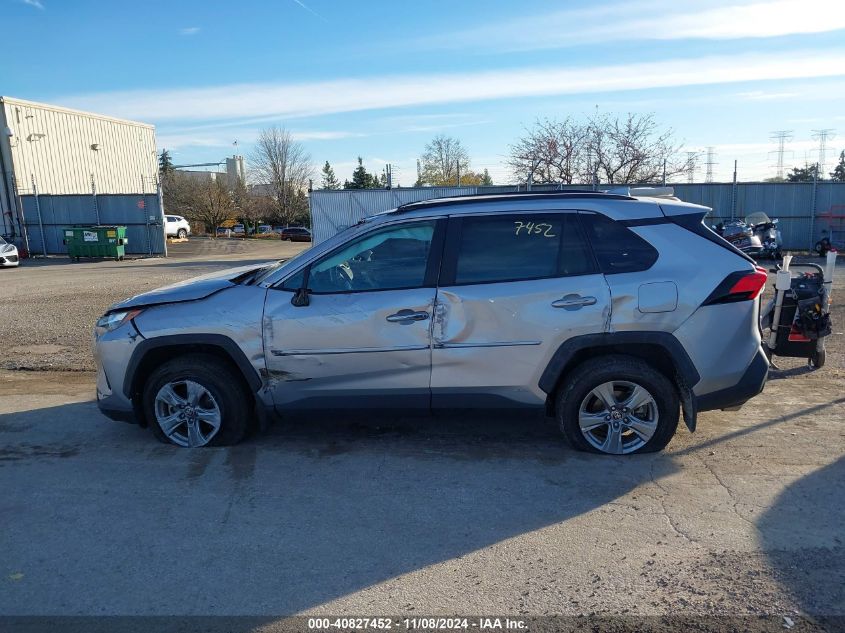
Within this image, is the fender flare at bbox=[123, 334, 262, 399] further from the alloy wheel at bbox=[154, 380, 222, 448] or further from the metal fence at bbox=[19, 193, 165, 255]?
the metal fence at bbox=[19, 193, 165, 255]

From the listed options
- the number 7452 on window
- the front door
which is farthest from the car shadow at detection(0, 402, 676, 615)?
the number 7452 on window

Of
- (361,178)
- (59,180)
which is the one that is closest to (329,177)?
(361,178)

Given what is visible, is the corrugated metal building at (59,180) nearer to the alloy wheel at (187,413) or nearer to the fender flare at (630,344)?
the alloy wheel at (187,413)

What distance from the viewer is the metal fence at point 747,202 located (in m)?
22.7

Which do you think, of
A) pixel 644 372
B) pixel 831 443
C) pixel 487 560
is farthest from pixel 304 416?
pixel 831 443

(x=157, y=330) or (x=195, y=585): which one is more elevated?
Answer: (x=157, y=330)

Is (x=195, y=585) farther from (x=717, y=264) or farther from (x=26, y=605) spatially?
(x=717, y=264)

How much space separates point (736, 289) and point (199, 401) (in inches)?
→ 153

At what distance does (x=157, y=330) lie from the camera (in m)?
4.77

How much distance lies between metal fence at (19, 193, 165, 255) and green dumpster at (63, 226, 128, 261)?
1409 mm

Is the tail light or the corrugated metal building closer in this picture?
the tail light

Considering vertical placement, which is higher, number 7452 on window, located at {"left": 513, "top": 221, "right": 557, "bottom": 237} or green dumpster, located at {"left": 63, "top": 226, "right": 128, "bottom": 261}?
number 7452 on window, located at {"left": 513, "top": 221, "right": 557, "bottom": 237}

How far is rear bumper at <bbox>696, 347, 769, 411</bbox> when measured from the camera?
4539mm

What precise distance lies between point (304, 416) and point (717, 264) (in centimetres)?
310
